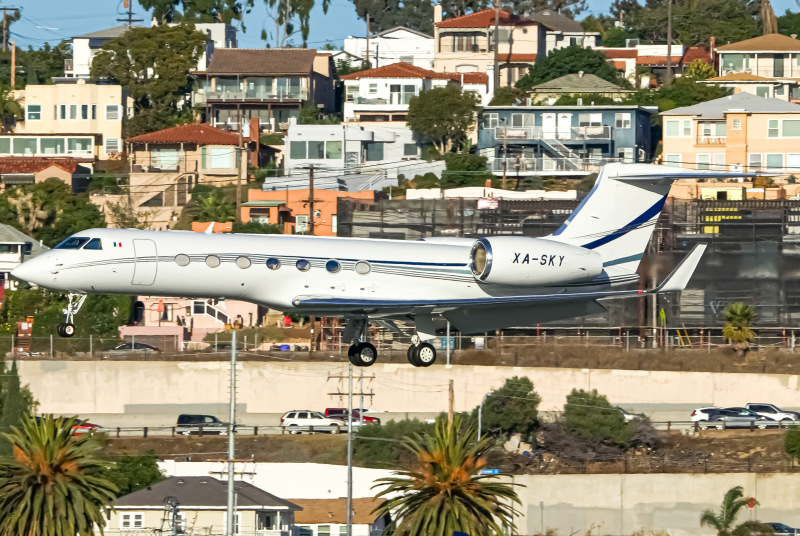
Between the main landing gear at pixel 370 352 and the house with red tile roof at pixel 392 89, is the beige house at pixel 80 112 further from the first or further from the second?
the main landing gear at pixel 370 352

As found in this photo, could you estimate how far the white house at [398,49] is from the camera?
128 meters

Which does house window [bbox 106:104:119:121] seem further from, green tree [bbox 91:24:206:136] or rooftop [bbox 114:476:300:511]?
rooftop [bbox 114:476:300:511]

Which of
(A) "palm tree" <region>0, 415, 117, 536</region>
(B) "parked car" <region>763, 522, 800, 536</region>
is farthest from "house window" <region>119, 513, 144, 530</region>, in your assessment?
(B) "parked car" <region>763, 522, 800, 536</region>

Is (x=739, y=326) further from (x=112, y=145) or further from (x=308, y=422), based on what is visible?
(x=112, y=145)

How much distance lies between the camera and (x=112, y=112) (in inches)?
3969

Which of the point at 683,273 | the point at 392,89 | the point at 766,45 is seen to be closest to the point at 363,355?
the point at 683,273

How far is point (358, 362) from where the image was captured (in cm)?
3250

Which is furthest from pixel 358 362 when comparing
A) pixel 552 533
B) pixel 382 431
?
pixel 382 431

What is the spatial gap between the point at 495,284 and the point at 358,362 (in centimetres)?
357

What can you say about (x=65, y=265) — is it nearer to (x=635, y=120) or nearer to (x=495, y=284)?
(x=495, y=284)

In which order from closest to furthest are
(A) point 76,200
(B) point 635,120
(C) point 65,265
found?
(C) point 65,265 → (A) point 76,200 → (B) point 635,120

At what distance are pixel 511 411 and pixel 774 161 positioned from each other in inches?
1522

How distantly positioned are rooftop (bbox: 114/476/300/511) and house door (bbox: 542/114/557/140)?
48280 mm

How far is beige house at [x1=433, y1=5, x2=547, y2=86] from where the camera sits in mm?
115000
